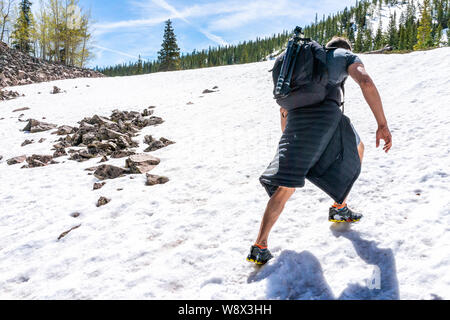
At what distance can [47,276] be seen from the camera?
3.35 m

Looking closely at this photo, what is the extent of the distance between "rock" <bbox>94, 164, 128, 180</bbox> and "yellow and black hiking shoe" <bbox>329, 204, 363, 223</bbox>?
492 cm

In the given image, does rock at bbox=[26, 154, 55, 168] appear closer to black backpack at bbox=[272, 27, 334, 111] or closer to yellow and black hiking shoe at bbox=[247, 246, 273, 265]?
yellow and black hiking shoe at bbox=[247, 246, 273, 265]

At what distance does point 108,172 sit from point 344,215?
532 cm

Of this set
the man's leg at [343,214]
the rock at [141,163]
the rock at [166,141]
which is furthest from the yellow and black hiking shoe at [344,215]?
the rock at [166,141]

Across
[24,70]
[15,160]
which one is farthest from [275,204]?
[24,70]

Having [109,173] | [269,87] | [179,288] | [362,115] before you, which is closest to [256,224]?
[179,288]

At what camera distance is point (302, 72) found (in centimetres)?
246

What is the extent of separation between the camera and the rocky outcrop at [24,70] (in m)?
24.1

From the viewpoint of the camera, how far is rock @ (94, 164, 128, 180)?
638 centimetres

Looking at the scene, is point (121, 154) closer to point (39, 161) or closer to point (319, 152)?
point (39, 161)

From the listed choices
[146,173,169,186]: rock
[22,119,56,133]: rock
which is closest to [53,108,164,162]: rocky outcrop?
[22,119,56,133]: rock

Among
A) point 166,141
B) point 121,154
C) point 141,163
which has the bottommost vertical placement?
point 141,163

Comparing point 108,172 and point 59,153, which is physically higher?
point 59,153

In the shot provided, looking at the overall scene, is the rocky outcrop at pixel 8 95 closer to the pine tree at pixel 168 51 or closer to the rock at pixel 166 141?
the rock at pixel 166 141
